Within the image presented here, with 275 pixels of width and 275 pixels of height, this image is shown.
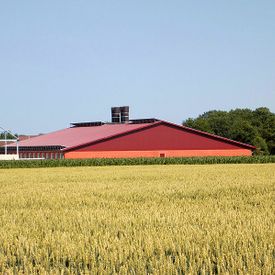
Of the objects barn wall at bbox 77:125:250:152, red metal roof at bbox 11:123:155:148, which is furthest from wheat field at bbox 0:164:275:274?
red metal roof at bbox 11:123:155:148

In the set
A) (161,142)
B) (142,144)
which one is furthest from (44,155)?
(161,142)

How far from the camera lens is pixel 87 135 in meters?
64.0

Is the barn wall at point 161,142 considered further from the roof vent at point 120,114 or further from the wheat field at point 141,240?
the wheat field at point 141,240

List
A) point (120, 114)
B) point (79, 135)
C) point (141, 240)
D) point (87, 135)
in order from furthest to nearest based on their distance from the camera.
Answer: point (120, 114)
point (79, 135)
point (87, 135)
point (141, 240)

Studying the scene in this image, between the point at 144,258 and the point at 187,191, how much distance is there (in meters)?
10.1

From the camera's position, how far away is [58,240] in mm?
7824

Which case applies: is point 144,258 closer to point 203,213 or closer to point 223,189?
point 203,213

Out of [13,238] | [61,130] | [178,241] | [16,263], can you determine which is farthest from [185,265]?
[61,130]

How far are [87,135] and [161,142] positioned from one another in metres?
9.86

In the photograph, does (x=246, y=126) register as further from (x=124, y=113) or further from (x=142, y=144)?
(x=142, y=144)

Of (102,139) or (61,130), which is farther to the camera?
(61,130)

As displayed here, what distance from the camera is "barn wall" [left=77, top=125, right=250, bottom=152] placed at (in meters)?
57.3

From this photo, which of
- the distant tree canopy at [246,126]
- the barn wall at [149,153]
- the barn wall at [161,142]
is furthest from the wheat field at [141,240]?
the distant tree canopy at [246,126]

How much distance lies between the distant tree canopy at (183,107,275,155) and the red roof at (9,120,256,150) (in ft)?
93.2
